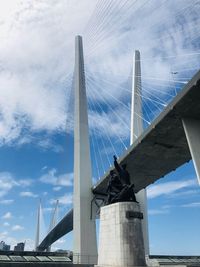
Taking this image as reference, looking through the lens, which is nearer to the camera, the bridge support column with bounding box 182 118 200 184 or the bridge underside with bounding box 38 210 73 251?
the bridge support column with bounding box 182 118 200 184

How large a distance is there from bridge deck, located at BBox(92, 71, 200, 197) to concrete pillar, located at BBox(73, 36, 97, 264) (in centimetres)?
134

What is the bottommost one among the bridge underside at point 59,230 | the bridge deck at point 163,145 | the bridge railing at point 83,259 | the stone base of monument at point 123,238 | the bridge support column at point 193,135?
the stone base of monument at point 123,238

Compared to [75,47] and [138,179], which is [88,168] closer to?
[138,179]

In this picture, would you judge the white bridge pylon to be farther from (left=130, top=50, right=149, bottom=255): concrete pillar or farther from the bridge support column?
the bridge support column

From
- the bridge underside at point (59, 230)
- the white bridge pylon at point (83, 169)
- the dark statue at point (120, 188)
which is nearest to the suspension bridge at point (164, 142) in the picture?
the white bridge pylon at point (83, 169)

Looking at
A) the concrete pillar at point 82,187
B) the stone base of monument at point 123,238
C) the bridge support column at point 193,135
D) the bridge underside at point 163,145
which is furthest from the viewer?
the concrete pillar at point 82,187

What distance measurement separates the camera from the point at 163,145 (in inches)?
953

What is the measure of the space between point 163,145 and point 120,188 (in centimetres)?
691

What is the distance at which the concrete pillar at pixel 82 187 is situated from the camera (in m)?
29.6

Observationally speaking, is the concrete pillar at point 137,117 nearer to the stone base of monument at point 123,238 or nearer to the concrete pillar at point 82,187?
the concrete pillar at point 82,187

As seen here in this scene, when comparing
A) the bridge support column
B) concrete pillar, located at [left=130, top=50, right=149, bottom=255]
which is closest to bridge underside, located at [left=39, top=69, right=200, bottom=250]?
the bridge support column

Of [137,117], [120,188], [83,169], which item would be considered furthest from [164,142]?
[137,117]

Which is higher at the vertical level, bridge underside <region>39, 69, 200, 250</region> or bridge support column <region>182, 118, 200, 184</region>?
bridge underside <region>39, 69, 200, 250</region>

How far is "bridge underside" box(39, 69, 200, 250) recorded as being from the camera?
18.5 metres
